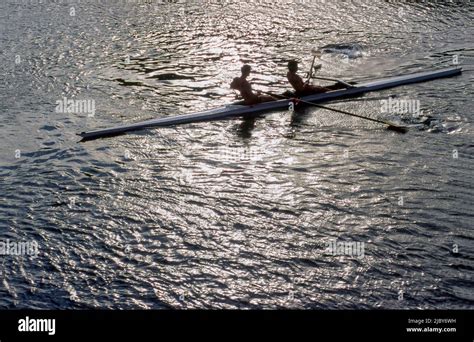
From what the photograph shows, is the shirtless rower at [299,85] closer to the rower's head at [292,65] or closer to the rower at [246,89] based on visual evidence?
the rower's head at [292,65]

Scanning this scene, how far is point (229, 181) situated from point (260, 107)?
5.01 m

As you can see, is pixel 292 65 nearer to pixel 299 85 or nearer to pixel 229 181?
pixel 299 85

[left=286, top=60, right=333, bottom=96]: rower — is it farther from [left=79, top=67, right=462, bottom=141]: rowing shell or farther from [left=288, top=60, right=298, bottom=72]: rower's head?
[left=79, top=67, right=462, bottom=141]: rowing shell

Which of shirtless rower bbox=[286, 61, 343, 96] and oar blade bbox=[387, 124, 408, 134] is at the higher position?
shirtless rower bbox=[286, 61, 343, 96]

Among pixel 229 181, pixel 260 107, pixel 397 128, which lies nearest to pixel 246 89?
pixel 260 107

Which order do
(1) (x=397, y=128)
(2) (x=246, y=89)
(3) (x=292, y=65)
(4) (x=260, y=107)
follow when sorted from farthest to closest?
(3) (x=292, y=65) → (4) (x=260, y=107) → (2) (x=246, y=89) → (1) (x=397, y=128)

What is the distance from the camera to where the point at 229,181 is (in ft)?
59.6

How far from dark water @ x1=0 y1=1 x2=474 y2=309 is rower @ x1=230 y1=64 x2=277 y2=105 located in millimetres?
754

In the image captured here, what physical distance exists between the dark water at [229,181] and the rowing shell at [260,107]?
1.23ft

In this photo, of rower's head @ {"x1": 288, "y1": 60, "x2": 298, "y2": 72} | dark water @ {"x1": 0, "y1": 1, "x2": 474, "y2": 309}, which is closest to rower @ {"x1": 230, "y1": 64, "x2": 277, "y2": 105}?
dark water @ {"x1": 0, "y1": 1, "x2": 474, "y2": 309}

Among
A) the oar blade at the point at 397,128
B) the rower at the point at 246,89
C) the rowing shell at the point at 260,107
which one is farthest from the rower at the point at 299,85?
the oar blade at the point at 397,128

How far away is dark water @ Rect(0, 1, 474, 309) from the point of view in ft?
45.8
